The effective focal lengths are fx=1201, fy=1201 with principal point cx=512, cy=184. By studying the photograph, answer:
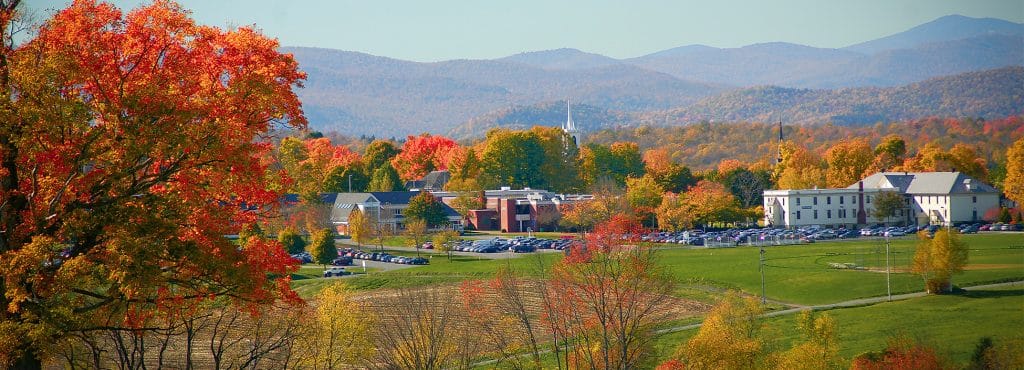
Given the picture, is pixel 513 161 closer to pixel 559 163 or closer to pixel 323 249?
pixel 559 163

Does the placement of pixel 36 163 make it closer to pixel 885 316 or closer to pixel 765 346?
pixel 765 346

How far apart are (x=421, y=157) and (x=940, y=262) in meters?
93.1

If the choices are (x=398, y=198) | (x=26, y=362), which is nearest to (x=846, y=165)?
(x=398, y=198)

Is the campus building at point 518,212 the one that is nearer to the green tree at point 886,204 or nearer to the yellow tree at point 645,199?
the yellow tree at point 645,199

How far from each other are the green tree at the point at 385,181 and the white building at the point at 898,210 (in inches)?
1358

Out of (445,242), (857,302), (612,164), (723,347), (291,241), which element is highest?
(612,164)

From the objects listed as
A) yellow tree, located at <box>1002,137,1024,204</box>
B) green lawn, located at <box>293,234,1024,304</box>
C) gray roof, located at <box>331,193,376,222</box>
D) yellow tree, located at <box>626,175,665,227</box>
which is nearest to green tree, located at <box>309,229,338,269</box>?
green lawn, located at <box>293,234,1024,304</box>

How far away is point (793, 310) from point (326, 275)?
2675cm

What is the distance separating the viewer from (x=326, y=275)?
211 ft

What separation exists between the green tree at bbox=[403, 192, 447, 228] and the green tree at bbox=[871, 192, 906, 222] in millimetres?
34208

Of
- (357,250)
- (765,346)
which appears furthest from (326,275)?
(765,346)

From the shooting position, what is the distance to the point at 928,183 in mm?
96125

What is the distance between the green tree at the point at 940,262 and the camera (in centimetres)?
5153

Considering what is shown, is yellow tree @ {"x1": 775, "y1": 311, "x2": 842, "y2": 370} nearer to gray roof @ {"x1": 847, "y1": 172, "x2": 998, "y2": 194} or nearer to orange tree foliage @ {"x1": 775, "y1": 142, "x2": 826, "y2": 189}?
gray roof @ {"x1": 847, "y1": 172, "x2": 998, "y2": 194}
